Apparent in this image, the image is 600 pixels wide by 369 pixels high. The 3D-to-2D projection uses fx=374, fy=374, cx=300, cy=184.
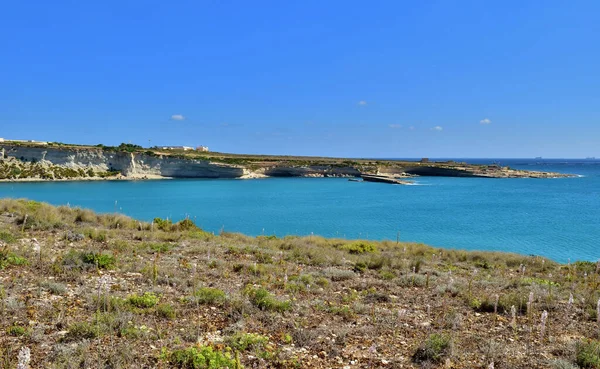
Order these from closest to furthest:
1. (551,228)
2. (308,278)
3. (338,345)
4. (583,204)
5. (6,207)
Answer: (338,345), (308,278), (6,207), (551,228), (583,204)

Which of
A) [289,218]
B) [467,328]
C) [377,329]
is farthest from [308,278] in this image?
[289,218]

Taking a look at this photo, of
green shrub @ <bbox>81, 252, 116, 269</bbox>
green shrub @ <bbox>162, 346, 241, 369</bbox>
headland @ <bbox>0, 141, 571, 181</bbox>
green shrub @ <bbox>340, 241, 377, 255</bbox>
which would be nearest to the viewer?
green shrub @ <bbox>162, 346, 241, 369</bbox>

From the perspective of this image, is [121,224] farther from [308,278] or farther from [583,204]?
[583,204]

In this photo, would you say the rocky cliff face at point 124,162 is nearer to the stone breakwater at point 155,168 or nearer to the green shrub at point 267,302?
the stone breakwater at point 155,168

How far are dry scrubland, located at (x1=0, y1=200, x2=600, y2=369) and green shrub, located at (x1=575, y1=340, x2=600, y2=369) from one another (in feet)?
0.06

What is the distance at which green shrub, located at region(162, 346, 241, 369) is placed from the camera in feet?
17.0

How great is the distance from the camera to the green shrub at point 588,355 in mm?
5730

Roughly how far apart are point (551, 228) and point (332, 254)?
95.1 feet

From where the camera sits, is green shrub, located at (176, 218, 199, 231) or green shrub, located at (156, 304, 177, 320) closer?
green shrub, located at (156, 304, 177, 320)

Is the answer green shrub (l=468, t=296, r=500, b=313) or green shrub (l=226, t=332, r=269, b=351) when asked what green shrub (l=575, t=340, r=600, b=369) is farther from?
green shrub (l=226, t=332, r=269, b=351)

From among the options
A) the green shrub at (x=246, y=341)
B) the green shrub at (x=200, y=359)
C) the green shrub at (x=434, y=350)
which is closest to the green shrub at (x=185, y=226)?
the green shrub at (x=246, y=341)

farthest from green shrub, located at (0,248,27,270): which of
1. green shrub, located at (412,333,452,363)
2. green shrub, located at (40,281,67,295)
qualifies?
green shrub, located at (412,333,452,363)

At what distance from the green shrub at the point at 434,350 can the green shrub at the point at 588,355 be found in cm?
192

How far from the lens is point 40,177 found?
84.8 metres
